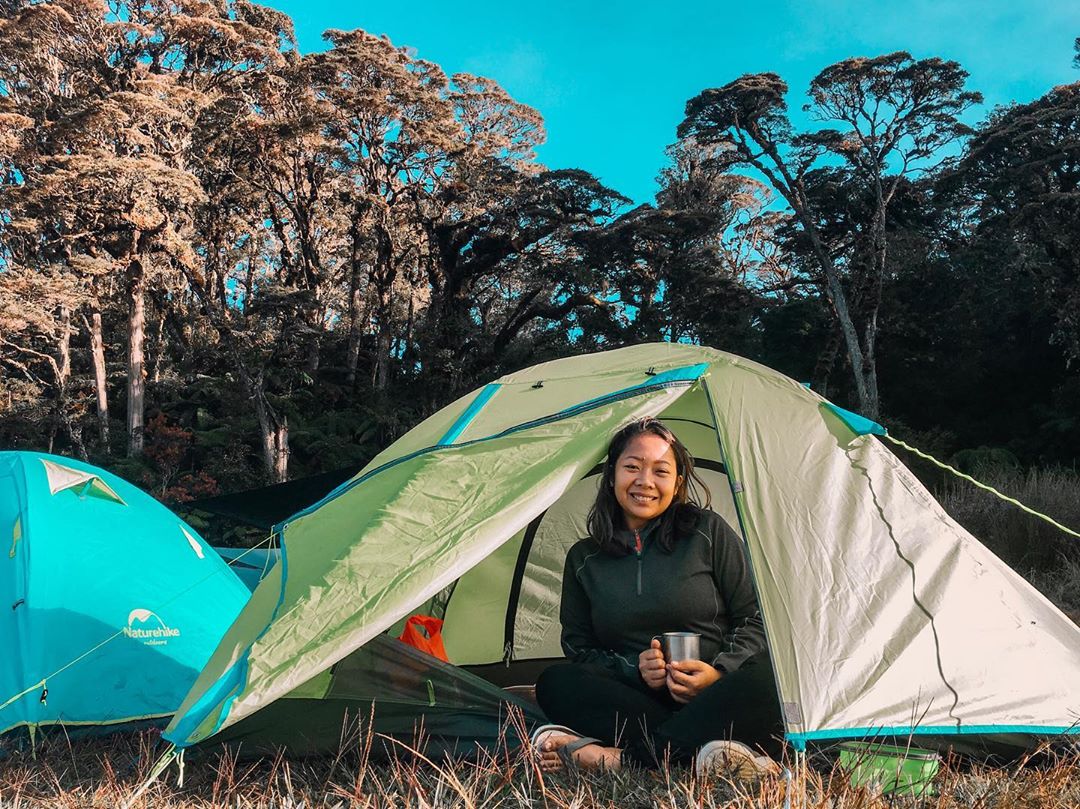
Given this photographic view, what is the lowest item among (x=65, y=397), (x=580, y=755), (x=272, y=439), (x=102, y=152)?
(x=580, y=755)

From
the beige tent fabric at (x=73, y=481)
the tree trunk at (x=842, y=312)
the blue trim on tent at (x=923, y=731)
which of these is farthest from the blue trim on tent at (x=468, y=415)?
the tree trunk at (x=842, y=312)

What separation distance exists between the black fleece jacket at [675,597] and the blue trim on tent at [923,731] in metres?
0.34

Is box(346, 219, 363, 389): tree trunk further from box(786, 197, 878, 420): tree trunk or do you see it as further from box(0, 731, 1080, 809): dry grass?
box(0, 731, 1080, 809): dry grass

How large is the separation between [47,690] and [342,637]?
5.50ft

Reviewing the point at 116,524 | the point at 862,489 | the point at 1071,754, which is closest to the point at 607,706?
the point at 862,489

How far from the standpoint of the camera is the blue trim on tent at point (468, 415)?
9.23 ft

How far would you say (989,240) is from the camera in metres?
14.9

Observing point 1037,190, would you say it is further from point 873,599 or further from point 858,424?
point 873,599

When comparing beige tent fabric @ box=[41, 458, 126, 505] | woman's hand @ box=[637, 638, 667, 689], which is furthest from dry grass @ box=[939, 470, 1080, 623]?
beige tent fabric @ box=[41, 458, 126, 505]

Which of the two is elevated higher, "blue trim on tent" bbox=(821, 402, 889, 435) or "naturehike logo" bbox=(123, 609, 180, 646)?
"blue trim on tent" bbox=(821, 402, 889, 435)

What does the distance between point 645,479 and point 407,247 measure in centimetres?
1553

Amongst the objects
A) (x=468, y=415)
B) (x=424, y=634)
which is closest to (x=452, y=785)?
(x=468, y=415)

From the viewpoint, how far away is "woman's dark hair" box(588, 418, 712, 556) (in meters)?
2.53

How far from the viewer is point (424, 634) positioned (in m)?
3.50
